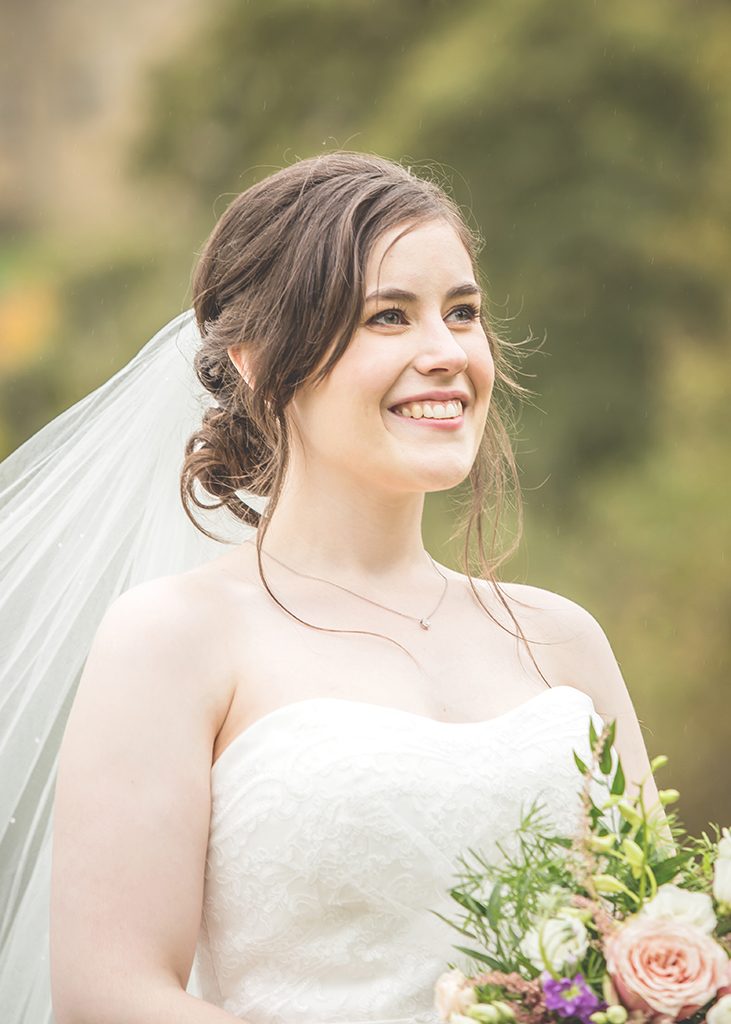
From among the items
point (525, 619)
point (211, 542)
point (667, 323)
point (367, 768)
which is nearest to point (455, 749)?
→ point (367, 768)

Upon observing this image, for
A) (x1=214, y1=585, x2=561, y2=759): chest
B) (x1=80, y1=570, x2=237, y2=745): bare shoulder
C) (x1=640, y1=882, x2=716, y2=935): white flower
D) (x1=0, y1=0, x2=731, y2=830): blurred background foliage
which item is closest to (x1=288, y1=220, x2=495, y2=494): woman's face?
(x1=214, y1=585, x2=561, y2=759): chest

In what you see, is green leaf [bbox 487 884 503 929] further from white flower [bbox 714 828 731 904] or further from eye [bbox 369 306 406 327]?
eye [bbox 369 306 406 327]

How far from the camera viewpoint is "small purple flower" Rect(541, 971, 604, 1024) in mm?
1666

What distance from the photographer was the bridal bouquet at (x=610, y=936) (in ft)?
5.48

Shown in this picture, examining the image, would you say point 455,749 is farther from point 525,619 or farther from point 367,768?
point 525,619

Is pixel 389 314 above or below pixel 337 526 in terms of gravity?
above

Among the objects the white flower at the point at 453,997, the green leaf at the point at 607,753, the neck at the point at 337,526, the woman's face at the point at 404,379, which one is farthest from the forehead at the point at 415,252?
the white flower at the point at 453,997

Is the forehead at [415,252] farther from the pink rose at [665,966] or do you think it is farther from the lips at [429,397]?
the pink rose at [665,966]

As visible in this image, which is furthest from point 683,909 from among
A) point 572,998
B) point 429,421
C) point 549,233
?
point 549,233

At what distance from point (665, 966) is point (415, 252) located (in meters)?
1.33

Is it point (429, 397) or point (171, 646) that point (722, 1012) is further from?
point (429, 397)

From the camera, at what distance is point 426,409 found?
2.45 m

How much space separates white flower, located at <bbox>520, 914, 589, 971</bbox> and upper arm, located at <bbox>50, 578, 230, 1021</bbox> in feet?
2.19

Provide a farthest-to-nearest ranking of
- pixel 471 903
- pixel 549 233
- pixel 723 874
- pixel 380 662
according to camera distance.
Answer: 1. pixel 549 233
2. pixel 380 662
3. pixel 471 903
4. pixel 723 874
